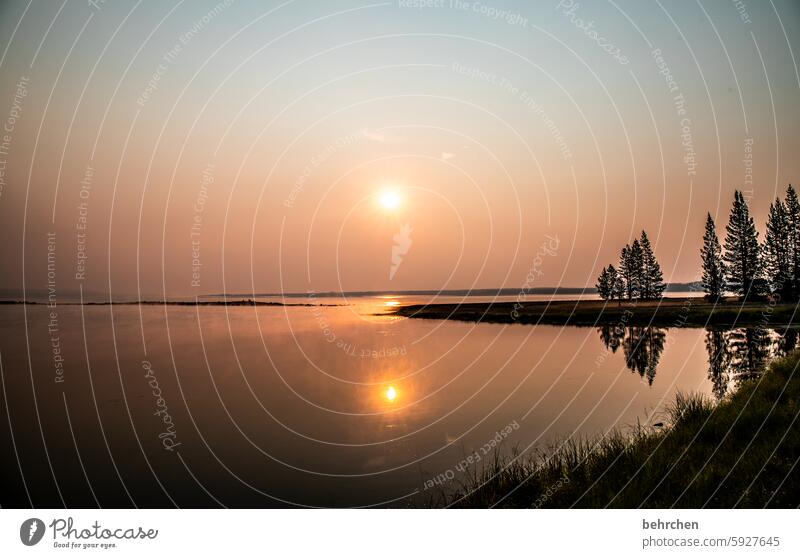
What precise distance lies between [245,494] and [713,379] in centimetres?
1682

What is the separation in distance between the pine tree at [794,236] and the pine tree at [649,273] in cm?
1974

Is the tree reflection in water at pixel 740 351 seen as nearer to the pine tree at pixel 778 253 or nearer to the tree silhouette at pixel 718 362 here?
the tree silhouette at pixel 718 362

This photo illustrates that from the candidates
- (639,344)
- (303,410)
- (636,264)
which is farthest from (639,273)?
(303,410)

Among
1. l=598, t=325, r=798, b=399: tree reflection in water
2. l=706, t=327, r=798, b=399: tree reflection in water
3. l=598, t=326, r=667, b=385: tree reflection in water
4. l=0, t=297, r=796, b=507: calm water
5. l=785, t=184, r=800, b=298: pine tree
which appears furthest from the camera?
l=785, t=184, r=800, b=298: pine tree

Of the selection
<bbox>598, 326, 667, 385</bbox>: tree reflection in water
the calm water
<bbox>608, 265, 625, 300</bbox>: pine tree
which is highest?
<bbox>608, 265, 625, 300</bbox>: pine tree

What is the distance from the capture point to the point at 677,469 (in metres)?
6.76

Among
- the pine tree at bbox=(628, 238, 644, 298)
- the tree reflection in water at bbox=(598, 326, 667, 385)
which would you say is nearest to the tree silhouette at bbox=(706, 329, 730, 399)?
the tree reflection in water at bbox=(598, 326, 667, 385)

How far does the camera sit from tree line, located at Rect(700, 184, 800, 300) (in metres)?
43.7

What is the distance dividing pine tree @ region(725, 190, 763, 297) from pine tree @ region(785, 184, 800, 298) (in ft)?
11.1

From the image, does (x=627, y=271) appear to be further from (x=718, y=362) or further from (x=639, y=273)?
(x=718, y=362)

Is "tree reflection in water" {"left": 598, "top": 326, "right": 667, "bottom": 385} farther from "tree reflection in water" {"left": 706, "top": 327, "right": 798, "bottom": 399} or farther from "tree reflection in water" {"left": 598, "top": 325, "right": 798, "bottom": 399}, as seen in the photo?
"tree reflection in water" {"left": 706, "top": 327, "right": 798, "bottom": 399}
